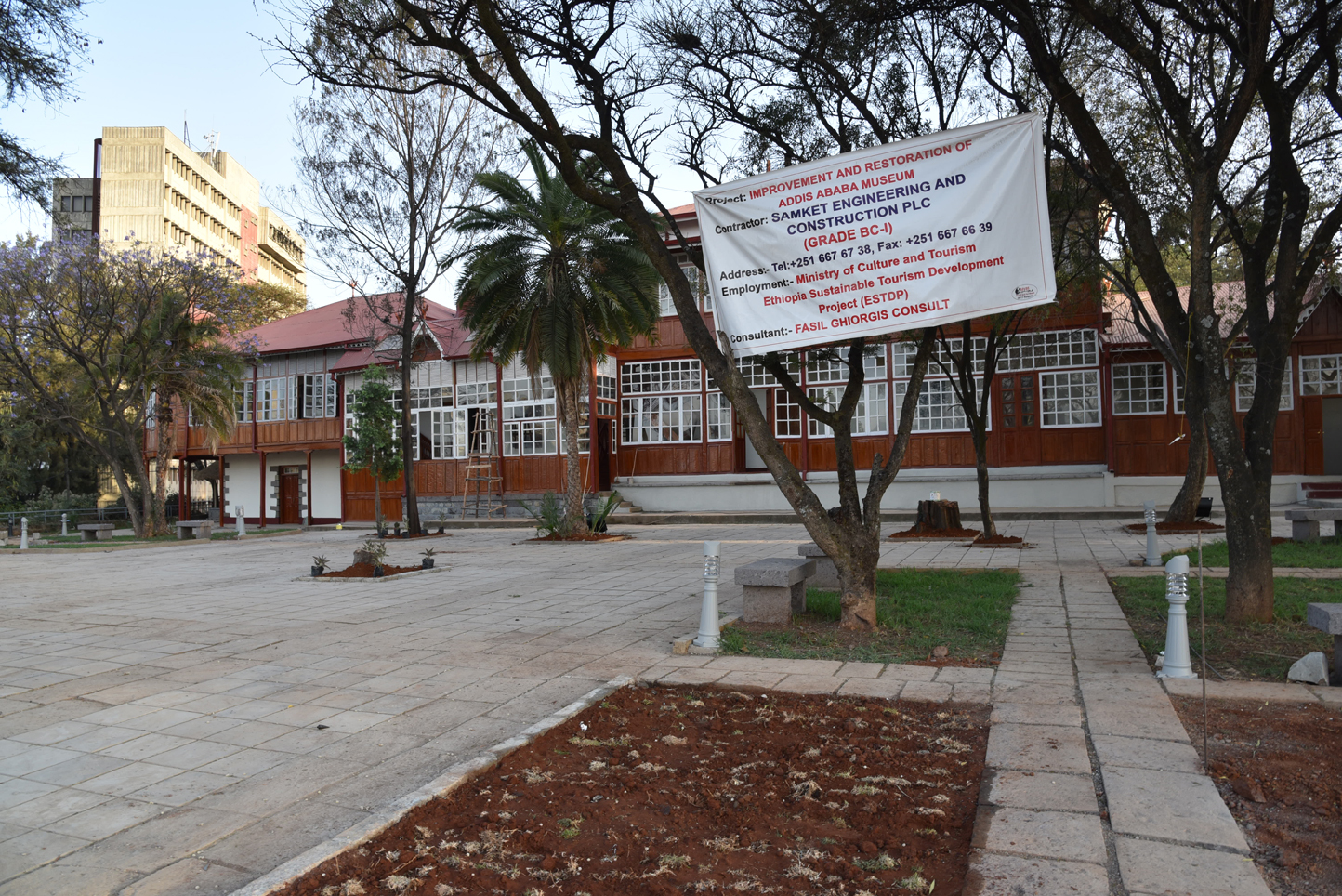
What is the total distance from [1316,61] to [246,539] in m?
23.1

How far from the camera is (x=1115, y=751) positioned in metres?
3.95

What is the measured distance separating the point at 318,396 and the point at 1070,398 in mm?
23867

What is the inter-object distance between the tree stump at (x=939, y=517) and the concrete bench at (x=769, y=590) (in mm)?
9532

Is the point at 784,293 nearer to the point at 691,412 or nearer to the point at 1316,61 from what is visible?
the point at 1316,61

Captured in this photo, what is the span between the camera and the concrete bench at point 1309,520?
39.5 ft

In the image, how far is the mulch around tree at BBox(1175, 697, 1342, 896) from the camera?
9.36ft

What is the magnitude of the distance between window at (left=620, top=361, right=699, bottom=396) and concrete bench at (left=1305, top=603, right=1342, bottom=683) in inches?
792

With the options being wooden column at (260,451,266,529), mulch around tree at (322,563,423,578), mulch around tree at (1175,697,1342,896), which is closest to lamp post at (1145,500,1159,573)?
mulch around tree at (1175,697,1342,896)

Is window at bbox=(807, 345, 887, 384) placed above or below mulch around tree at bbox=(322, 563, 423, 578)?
above

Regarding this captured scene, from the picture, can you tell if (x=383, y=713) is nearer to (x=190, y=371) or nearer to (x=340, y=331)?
(x=190, y=371)

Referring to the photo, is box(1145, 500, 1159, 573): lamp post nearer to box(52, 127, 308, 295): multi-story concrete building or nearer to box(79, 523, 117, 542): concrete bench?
box(79, 523, 117, 542): concrete bench

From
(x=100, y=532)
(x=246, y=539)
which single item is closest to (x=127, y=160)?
(x=100, y=532)

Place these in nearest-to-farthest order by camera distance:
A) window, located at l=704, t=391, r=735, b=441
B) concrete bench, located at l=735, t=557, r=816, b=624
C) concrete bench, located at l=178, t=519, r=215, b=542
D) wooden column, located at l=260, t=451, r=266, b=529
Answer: concrete bench, located at l=735, t=557, r=816, b=624 < concrete bench, located at l=178, t=519, r=215, b=542 < window, located at l=704, t=391, r=735, b=441 < wooden column, located at l=260, t=451, r=266, b=529

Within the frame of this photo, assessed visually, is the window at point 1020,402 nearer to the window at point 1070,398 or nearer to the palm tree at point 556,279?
the window at point 1070,398
